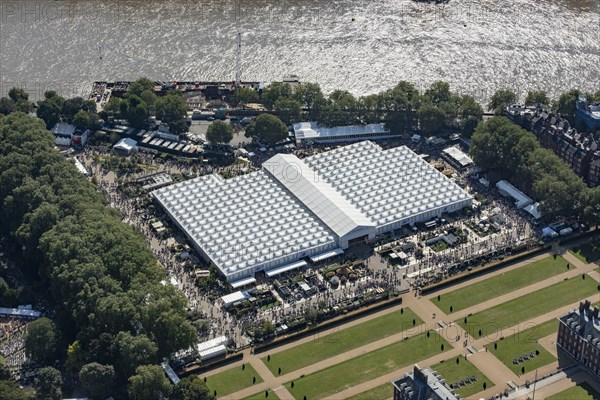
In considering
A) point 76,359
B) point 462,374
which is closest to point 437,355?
point 462,374

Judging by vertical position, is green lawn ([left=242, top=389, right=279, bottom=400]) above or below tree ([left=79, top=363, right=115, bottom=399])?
below

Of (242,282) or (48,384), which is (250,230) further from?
(48,384)

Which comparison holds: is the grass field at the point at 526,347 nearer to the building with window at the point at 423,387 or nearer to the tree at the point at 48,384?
the building with window at the point at 423,387

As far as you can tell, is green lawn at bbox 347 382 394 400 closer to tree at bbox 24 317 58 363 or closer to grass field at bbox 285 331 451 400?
grass field at bbox 285 331 451 400

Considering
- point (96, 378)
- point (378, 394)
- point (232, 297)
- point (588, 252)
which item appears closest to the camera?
point (96, 378)

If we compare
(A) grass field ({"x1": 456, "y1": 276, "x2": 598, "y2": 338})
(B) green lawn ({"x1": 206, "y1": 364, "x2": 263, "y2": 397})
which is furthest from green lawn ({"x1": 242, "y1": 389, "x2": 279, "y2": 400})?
(A) grass field ({"x1": 456, "y1": 276, "x2": 598, "y2": 338})

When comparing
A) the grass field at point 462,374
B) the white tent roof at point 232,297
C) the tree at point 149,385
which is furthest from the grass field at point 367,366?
the white tent roof at point 232,297
